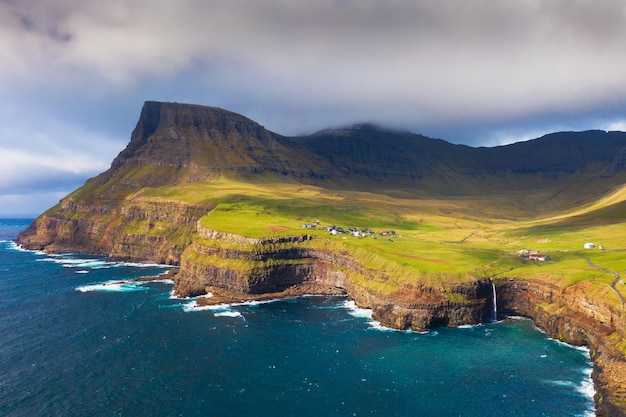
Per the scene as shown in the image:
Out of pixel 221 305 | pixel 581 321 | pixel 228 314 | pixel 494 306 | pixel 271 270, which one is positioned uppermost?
pixel 271 270

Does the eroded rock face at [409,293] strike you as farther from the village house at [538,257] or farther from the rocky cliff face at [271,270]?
the village house at [538,257]

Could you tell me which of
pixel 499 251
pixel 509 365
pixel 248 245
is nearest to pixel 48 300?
pixel 248 245

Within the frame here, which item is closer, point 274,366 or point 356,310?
point 274,366

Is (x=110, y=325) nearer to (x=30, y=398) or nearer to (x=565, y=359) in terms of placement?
(x=30, y=398)

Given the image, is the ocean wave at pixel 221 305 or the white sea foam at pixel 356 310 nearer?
the white sea foam at pixel 356 310

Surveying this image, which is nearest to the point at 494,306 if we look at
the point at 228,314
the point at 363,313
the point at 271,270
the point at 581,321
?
the point at 581,321

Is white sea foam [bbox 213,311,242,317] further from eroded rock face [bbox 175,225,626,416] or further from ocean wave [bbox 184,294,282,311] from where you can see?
eroded rock face [bbox 175,225,626,416]

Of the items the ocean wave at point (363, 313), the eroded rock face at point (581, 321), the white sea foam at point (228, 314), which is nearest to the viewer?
the eroded rock face at point (581, 321)

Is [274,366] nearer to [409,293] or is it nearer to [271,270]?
[409,293]

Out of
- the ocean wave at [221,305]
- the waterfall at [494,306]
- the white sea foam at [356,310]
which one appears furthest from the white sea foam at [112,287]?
the waterfall at [494,306]
